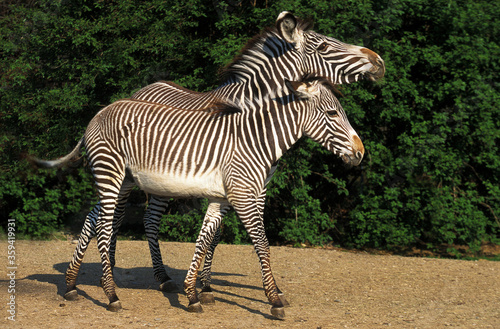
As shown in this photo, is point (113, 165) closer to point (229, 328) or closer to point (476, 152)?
point (229, 328)

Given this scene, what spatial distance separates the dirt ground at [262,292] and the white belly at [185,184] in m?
1.20

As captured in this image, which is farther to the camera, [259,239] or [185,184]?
[185,184]

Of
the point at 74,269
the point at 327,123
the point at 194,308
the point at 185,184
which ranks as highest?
the point at 327,123

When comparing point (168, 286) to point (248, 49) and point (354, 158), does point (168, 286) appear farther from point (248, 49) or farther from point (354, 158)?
point (248, 49)

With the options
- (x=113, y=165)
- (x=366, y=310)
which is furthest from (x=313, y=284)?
(x=113, y=165)

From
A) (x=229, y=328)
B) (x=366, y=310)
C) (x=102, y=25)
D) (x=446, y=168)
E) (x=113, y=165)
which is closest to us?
(x=229, y=328)

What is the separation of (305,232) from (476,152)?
3.52 meters

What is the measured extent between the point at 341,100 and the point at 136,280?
15.9 ft

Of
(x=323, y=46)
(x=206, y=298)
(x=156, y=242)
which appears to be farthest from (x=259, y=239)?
(x=323, y=46)

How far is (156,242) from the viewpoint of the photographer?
6.89m

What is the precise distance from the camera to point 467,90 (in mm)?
10164

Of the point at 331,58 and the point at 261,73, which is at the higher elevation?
the point at 331,58

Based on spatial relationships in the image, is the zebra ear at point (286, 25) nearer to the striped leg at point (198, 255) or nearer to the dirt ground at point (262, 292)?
the striped leg at point (198, 255)

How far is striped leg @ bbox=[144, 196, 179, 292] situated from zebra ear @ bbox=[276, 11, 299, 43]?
2.51 metres
